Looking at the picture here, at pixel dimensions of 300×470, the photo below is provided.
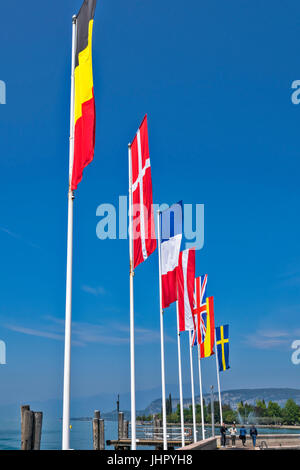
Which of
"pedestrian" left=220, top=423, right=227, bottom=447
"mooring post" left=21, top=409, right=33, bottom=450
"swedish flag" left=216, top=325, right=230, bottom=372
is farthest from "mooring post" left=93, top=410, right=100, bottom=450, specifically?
"swedish flag" left=216, top=325, right=230, bottom=372

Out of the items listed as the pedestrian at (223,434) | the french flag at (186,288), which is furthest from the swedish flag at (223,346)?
the french flag at (186,288)

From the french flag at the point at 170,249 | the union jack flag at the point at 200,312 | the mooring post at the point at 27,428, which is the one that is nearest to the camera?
the french flag at the point at 170,249

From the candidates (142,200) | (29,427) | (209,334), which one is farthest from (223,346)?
(142,200)

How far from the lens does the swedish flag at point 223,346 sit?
125 feet

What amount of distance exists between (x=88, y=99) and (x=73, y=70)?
1383 mm

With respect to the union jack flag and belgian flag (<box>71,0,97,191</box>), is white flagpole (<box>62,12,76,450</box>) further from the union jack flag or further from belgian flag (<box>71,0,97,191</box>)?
the union jack flag

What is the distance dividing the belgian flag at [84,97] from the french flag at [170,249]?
334 inches

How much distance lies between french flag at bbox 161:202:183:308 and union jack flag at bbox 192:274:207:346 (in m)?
Answer: 7.10

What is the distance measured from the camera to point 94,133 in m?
11.2

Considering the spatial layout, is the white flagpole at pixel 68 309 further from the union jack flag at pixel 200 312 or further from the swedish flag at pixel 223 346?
the swedish flag at pixel 223 346

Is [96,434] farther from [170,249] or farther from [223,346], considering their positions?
[170,249]

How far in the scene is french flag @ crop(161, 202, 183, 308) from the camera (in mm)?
19219
